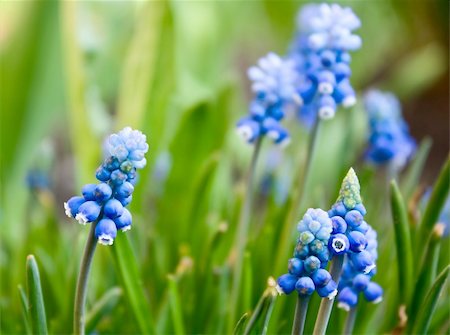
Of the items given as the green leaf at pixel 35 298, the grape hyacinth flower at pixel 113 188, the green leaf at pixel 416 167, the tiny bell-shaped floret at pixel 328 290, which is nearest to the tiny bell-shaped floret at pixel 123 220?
the grape hyacinth flower at pixel 113 188

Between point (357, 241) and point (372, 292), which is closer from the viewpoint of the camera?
point (357, 241)

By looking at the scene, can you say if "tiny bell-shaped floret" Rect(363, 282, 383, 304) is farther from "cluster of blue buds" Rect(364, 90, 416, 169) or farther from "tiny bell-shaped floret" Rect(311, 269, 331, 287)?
"cluster of blue buds" Rect(364, 90, 416, 169)

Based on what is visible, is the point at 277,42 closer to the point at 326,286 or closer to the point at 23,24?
the point at 23,24

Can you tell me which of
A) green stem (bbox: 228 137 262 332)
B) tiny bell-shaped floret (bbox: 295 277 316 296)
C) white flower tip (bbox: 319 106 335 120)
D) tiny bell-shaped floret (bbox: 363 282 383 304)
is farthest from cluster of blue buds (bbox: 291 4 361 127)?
tiny bell-shaped floret (bbox: 295 277 316 296)

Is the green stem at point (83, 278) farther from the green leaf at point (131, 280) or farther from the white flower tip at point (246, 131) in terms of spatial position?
the white flower tip at point (246, 131)

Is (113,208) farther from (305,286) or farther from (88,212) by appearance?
(305,286)

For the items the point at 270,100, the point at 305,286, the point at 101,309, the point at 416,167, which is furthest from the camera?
the point at 416,167

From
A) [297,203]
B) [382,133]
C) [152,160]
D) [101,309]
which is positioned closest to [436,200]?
[297,203]

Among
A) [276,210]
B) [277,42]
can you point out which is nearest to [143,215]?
[276,210]
